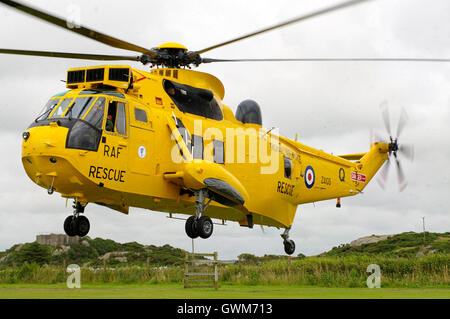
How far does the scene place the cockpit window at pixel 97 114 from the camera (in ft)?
50.3

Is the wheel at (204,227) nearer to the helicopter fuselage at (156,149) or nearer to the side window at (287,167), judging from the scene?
the helicopter fuselage at (156,149)

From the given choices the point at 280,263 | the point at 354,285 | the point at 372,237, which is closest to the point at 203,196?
the point at 354,285

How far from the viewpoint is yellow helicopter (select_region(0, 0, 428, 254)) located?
15.1 metres

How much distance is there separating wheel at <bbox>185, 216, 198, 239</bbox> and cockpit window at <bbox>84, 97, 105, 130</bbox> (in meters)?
3.99

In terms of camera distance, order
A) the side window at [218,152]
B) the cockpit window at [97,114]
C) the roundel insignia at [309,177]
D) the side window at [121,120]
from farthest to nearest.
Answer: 1. the roundel insignia at [309,177]
2. the side window at [218,152]
3. the side window at [121,120]
4. the cockpit window at [97,114]

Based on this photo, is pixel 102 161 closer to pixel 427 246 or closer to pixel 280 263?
pixel 280 263

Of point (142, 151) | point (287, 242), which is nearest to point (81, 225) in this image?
point (142, 151)

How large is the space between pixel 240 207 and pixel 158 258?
117 feet

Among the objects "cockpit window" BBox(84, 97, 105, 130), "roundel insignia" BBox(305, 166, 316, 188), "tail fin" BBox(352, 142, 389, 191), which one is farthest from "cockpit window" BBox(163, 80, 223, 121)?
"tail fin" BBox(352, 142, 389, 191)

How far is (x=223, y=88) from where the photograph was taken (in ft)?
68.0

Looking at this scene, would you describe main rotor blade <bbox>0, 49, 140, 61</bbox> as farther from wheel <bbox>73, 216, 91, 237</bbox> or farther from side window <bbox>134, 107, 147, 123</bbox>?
wheel <bbox>73, 216, 91, 237</bbox>

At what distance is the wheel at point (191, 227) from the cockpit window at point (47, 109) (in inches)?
203

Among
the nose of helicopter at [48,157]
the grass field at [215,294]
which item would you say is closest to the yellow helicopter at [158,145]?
the nose of helicopter at [48,157]

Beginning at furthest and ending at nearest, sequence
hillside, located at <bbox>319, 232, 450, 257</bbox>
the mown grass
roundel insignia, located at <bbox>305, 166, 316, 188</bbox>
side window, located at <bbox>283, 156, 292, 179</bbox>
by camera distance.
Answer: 1. hillside, located at <bbox>319, 232, 450, 257</bbox>
2. the mown grass
3. roundel insignia, located at <bbox>305, 166, 316, 188</bbox>
4. side window, located at <bbox>283, 156, 292, 179</bbox>
